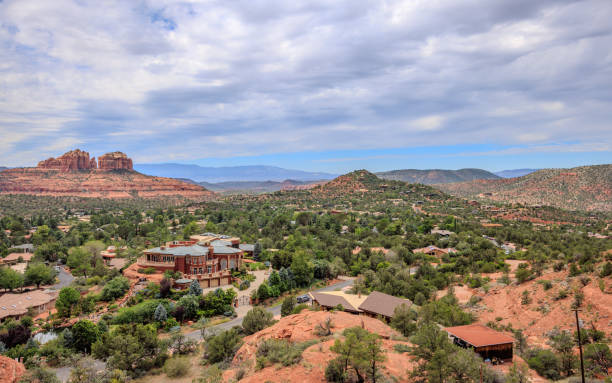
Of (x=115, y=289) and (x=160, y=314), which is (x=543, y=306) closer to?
(x=160, y=314)

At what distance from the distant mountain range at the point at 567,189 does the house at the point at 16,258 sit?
437 feet

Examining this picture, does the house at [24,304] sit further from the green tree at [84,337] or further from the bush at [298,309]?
the bush at [298,309]

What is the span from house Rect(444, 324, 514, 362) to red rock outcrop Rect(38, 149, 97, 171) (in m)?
201

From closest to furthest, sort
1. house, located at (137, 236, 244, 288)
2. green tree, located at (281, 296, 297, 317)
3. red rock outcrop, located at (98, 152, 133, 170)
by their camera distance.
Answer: green tree, located at (281, 296, 297, 317) < house, located at (137, 236, 244, 288) < red rock outcrop, located at (98, 152, 133, 170)

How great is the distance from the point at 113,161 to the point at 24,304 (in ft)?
568

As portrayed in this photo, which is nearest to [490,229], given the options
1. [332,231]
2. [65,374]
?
[332,231]

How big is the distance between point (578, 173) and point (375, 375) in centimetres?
15131

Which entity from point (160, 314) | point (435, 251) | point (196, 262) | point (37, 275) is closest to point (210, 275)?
point (196, 262)

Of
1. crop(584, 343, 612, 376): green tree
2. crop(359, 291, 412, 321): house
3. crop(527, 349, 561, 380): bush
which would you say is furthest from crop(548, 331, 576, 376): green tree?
crop(359, 291, 412, 321): house

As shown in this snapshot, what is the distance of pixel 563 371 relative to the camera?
2008cm

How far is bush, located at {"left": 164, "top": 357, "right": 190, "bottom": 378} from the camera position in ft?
76.8

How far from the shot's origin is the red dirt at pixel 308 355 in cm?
1842

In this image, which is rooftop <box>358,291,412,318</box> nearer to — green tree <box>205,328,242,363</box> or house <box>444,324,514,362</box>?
house <box>444,324,514,362</box>

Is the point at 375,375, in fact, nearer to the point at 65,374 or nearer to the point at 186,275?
the point at 65,374
